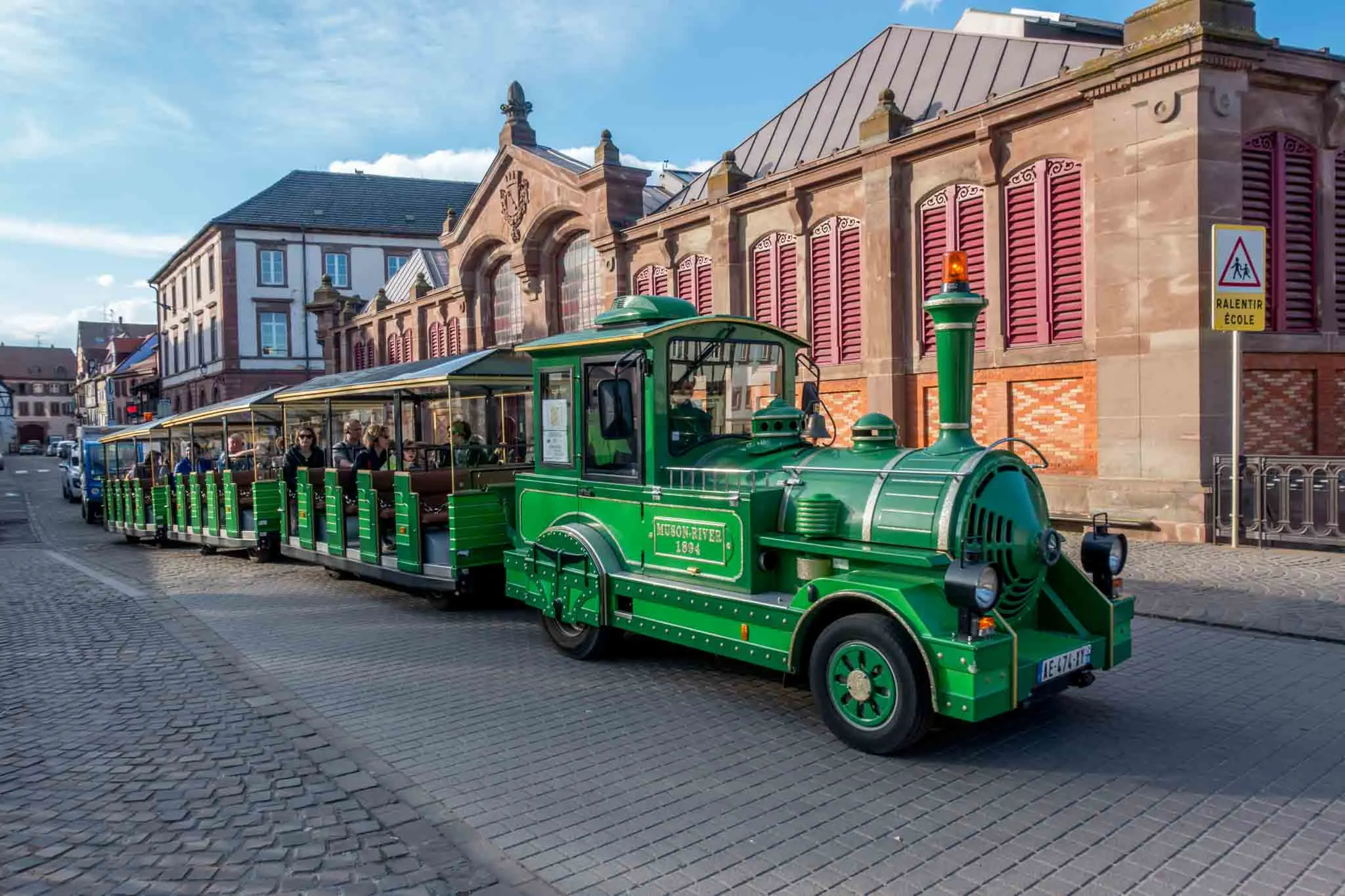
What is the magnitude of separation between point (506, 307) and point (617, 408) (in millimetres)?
20178

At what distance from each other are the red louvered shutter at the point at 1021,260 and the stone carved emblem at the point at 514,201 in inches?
538

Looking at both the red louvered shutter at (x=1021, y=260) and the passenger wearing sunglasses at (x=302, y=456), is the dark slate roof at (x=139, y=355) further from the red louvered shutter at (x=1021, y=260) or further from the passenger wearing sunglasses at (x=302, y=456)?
the red louvered shutter at (x=1021, y=260)

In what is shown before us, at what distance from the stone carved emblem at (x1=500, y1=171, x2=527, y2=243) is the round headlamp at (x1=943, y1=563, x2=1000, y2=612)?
20854 mm

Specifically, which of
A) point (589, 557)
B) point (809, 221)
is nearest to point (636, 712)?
point (589, 557)

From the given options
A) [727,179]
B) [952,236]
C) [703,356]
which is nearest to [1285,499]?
[952,236]

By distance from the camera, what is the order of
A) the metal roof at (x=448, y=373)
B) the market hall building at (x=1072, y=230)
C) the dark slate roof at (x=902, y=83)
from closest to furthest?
the metal roof at (x=448, y=373) < the market hall building at (x=1072, y=230) < the dark slate roof at (x=902, y=83)

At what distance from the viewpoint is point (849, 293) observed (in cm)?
1622

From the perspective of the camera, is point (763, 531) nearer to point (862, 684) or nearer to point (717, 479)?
point (717, 479)

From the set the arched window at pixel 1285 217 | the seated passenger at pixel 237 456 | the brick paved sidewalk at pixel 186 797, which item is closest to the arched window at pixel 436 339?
the seated passenger at pixel 237 456

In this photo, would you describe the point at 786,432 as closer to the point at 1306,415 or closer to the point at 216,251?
the point at 1306,415

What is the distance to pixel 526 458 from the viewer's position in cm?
1099

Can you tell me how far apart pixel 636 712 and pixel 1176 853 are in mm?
3110

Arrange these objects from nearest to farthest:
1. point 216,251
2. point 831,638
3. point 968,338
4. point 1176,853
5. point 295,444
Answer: point 1176,853 < point 831,638 < point 968,338 < point 295,444 < point 216,251

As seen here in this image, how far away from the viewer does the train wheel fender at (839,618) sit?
16.1 ft
